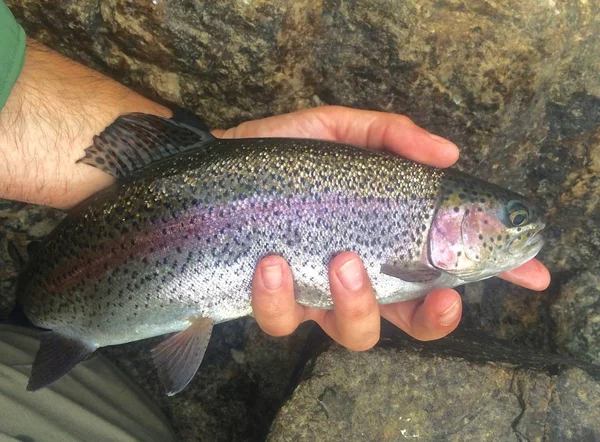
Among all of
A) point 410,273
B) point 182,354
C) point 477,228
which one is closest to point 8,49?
point 182,354

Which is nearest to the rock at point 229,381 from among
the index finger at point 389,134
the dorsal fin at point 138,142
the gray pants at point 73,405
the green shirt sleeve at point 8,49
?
the gray pants at point 73,405

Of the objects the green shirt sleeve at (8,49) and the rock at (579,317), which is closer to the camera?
the green shirt sleeve at (8,49)

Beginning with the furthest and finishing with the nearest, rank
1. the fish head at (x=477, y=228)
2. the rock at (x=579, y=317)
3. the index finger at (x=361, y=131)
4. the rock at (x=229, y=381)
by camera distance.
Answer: the rock at (x=229, y=381) → the rock at (x=579, y=317) → the index finger at (x=361, y=131) → the fish head at (x=477, y=228)

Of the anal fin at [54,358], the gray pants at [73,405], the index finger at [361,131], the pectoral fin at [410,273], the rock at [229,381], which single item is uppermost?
the index finger at [361,131]

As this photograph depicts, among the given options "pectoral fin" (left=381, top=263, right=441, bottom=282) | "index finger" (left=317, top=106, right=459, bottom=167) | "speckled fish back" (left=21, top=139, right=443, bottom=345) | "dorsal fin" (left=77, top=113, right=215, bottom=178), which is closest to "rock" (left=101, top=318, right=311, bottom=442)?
"speckled fish back" (left=21, top=139, right=443, bottom=345)

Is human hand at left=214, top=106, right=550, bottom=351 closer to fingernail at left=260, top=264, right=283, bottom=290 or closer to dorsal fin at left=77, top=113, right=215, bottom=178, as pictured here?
fingernail at left=260, top=264, right=283, bottom=290

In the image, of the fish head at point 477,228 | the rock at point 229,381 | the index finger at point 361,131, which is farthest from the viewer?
the rock at point 229,381

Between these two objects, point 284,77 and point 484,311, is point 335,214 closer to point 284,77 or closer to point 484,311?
point 284,77

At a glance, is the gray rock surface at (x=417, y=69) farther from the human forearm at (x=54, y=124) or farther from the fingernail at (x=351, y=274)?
the fingernail at (x=351, y=274)
